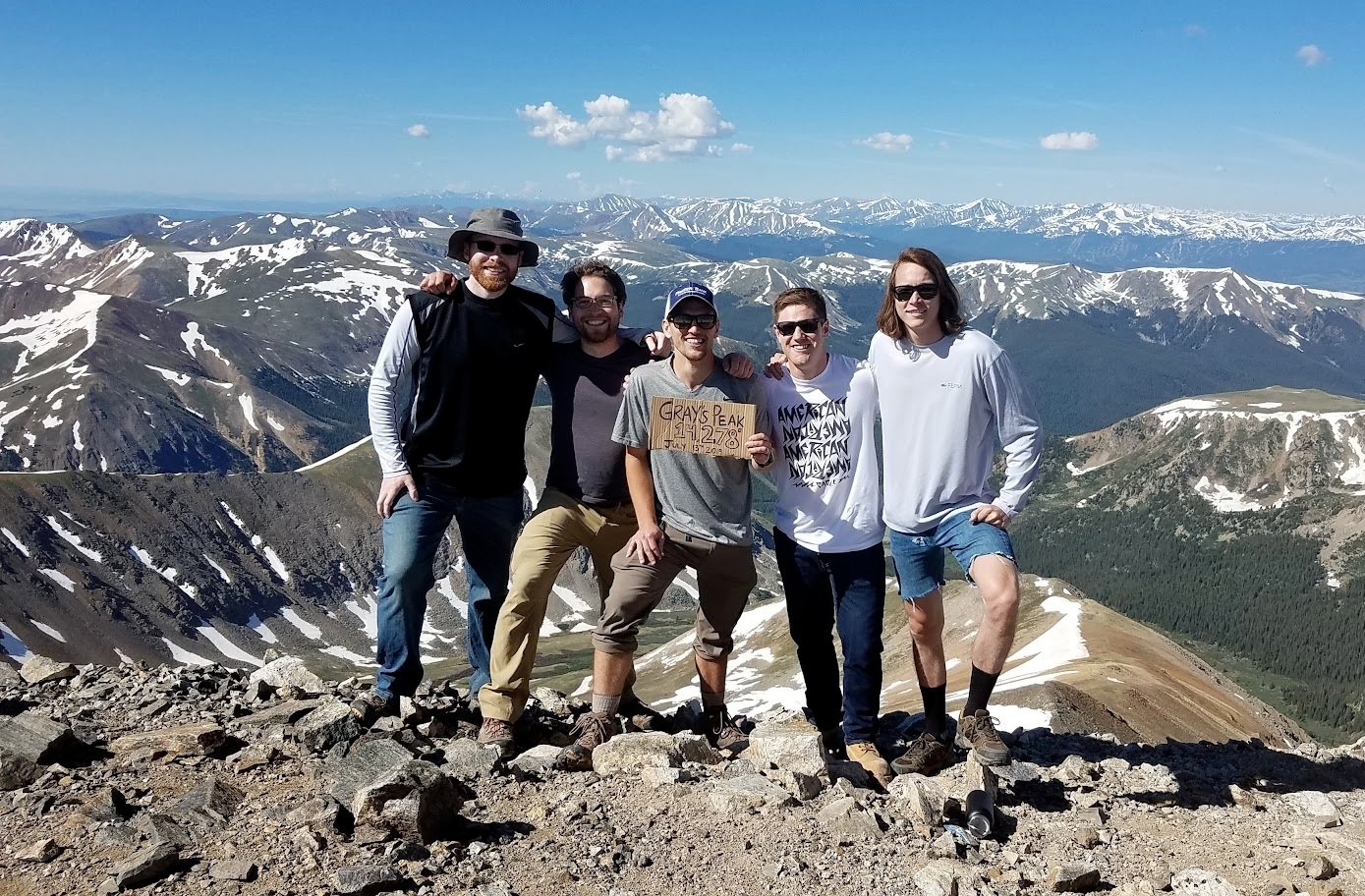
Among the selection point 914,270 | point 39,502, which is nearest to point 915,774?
point 914,270

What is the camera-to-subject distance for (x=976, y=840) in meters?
9.71

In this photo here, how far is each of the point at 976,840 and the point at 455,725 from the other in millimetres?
7575

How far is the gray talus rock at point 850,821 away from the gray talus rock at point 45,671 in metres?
15.9

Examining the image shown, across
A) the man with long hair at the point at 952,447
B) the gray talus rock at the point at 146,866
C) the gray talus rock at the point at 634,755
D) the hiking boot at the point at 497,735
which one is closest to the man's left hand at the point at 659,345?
the man with long hair at the point at 952,447

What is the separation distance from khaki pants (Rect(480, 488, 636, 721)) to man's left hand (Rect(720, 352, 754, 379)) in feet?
8.44

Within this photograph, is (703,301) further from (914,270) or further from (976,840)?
(976,840)

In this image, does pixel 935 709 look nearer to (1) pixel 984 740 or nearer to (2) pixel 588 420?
(1) pixel 984 740

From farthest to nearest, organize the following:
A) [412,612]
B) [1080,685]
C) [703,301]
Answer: [1080,685] < [412,612] < [703,301]

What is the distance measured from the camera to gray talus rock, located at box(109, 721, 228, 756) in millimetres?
11031

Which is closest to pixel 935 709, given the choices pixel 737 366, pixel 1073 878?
pixel 1073 878

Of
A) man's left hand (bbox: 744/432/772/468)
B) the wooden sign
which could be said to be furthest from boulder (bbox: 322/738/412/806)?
man's left hand (bbox: 744/432/772/468)

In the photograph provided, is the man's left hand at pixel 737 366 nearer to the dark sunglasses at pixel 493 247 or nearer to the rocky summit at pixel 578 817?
the dark sunglasses at pixel 493 247

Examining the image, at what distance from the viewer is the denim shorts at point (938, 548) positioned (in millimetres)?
10500

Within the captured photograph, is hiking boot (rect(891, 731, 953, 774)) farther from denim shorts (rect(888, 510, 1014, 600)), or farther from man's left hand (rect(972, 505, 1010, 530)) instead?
man's left hand (rect(972, 505, 1010, 530))
